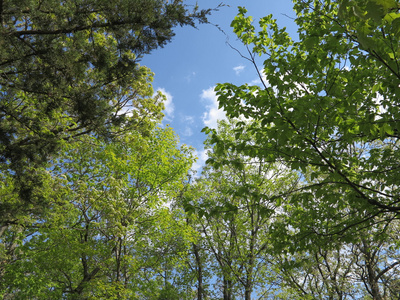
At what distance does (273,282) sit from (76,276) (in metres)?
9.86

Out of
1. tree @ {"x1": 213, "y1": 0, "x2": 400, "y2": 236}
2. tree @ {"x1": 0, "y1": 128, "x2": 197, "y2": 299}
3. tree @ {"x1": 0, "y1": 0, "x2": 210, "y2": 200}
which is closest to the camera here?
tree @ {"x1": 213, "y1": 0, "x2": 400, "y2": 236}

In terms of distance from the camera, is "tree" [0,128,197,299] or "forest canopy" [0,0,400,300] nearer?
"forest canopy" [0,0,400,300]

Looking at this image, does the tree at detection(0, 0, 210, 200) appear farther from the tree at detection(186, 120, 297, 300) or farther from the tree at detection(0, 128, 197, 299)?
the tree at detection(186, 120, 297, 300)

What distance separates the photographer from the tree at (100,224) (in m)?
9.20

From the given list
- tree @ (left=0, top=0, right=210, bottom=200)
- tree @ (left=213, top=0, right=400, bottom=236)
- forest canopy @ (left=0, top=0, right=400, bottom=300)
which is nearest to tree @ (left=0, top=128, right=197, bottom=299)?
forest canopy @ (left=0, top=0, right=400, bottom=300)

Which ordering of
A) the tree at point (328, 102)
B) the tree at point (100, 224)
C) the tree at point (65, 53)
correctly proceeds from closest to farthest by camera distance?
the tree at point (328, 102) → the tree at point (65, 53) → the tree at point (100, 224)

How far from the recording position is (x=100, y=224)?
1097 centimetres

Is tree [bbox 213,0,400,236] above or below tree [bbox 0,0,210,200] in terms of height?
below

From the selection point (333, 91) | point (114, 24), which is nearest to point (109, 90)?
point (114, 24)

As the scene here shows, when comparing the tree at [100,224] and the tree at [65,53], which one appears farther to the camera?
the tree at [100,224]

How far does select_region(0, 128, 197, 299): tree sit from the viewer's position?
30.2ft

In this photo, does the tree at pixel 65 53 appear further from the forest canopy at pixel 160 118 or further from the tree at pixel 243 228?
the tree at pixel 243 228

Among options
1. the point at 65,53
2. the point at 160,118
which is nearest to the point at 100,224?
the point at 160,118

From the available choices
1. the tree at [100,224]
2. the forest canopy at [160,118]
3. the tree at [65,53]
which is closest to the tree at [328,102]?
the forest canopy at [160,118]
